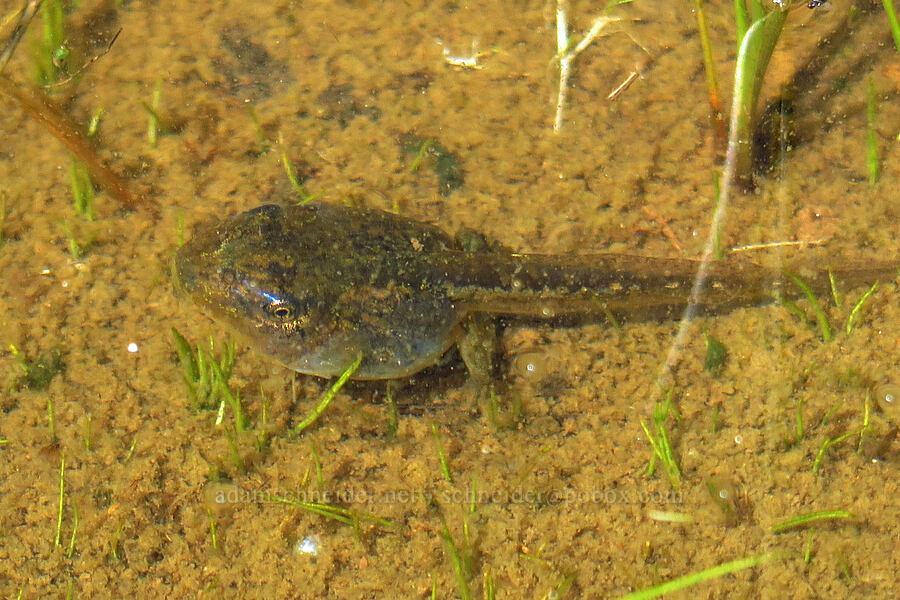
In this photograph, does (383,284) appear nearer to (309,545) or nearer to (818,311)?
(309,545)

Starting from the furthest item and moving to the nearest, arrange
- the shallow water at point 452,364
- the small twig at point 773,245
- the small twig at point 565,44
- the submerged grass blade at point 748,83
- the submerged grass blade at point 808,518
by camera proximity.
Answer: the small twig at point 565,44, the small twig at point 773,245, the submerged grass blade at point 748,83, the shallow water at point 452,364, the submerged grass blade at point 808,518

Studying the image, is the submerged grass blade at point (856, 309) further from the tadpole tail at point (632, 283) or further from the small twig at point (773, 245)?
the small twig at point (773, 245)

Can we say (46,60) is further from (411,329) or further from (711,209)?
(711,209)

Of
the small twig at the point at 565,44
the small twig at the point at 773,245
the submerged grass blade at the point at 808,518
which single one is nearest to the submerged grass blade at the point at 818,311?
the small twig at the point at 773,245

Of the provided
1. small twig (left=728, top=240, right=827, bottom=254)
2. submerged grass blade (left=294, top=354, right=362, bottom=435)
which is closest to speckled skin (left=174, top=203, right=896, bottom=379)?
submerged grass blade (left=294, top=354, right=362, bottom=435)

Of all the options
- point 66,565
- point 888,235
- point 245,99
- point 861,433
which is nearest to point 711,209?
point 888,235

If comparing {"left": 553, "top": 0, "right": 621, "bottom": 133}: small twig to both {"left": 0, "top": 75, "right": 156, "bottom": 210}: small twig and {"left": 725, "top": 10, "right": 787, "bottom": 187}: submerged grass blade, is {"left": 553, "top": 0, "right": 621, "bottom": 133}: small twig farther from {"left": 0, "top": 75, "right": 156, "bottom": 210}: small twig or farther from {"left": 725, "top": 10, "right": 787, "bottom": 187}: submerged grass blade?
{"left": 0, "top": 75, "right": 156, "bottom": 210}: small twig
